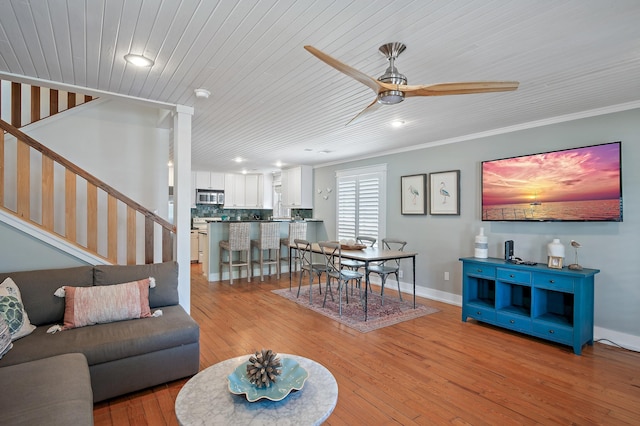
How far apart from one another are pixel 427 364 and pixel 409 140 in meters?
3.08

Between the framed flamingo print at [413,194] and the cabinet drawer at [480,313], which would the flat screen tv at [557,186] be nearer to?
the framed flamingo print at [413,194]

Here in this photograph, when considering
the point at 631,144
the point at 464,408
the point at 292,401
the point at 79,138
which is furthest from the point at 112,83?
the point at 631,144

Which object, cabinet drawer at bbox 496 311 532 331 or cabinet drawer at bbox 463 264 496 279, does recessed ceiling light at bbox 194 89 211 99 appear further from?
cabinet drawer at bbox 496 311 532 331

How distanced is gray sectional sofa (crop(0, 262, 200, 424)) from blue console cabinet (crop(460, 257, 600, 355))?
3.13 m

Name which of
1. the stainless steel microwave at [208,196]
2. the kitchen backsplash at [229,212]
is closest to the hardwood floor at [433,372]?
the kitchen backsplash at [229,212]

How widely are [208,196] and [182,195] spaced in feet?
17.8

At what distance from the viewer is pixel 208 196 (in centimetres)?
851

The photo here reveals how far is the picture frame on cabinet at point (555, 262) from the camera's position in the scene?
3.31 metres

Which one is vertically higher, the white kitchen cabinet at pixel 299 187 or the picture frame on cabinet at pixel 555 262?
the white kitchen cabinet at pixel 299 187

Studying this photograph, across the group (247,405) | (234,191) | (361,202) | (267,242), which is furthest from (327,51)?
(234,191)

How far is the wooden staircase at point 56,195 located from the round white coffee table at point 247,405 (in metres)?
2.00

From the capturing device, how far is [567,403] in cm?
224

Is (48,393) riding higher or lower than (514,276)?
lower

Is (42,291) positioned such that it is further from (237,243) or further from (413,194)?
(413,194)
